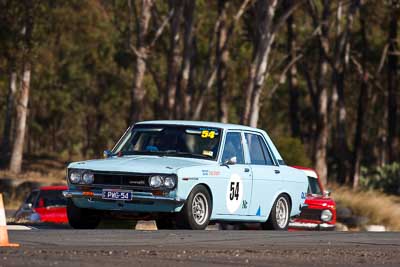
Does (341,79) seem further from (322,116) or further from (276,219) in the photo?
(276,219)

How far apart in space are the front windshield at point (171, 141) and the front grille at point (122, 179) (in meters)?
1.02

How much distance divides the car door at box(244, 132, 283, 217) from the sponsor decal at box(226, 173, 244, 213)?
33 centimetres

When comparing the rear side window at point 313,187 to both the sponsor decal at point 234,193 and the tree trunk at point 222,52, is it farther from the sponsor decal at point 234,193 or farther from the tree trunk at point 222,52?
the tree trunk at point 222,52

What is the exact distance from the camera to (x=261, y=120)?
72188 mm

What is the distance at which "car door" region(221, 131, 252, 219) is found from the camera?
15.6 meters

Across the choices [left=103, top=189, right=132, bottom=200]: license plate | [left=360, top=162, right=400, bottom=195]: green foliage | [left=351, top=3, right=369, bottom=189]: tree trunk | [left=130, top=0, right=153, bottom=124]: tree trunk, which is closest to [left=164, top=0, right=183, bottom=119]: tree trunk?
[left=130, top=0, right=153, bottom=124]: tree trunk

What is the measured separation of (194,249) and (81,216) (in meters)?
3.44

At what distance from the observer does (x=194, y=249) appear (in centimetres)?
1204

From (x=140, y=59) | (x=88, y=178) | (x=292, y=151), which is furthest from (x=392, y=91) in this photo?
(x=88, y=178)

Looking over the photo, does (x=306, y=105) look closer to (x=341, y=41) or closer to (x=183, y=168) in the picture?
(x=341, y=41)

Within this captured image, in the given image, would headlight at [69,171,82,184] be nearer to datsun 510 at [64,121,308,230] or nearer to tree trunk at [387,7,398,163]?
datsun 510 at [64,121,308,230]

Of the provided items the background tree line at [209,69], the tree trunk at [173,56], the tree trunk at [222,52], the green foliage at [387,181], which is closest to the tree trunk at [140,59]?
the background tree line at [209,69]

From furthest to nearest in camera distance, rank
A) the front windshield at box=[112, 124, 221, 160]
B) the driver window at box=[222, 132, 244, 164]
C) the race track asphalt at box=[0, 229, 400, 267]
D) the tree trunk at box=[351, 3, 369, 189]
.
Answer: the tree trunk at box=[351, 3, 369, 189], the driver window at box=[222, 132, 244, 164], the front windshield at box=[112, 124, 221, 160], the race track asphalt at box=[0, 229, 400, 267]

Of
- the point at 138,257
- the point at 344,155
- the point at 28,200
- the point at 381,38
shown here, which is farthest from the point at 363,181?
the point at 138,257
